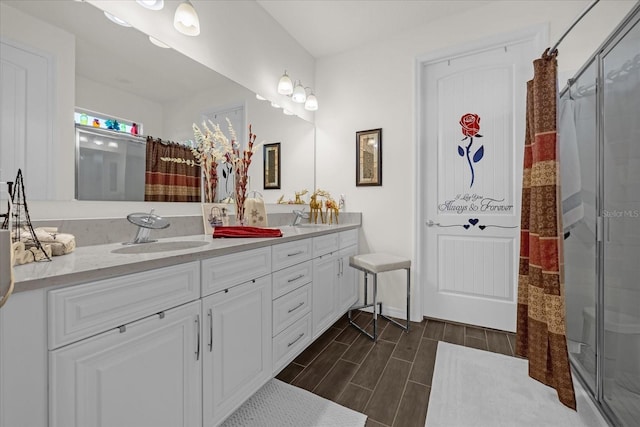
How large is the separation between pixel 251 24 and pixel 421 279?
2.57 meters

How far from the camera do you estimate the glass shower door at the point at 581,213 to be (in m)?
1.52

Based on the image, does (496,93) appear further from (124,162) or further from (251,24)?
(124,162)

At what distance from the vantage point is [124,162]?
1476 mm

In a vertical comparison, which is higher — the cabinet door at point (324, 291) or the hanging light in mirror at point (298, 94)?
the hanging light in mirror at point (298, 94)

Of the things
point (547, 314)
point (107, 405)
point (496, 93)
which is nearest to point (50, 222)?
point (107, 405)

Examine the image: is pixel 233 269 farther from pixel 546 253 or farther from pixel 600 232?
pixel 600 232

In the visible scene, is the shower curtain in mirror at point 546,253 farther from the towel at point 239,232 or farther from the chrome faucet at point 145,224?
the chrome faucet at point 145,224

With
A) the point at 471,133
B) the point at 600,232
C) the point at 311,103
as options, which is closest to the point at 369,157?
the point at 311,103

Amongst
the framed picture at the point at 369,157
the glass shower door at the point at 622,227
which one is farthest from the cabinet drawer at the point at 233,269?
the glass shower door at the point at 622,227

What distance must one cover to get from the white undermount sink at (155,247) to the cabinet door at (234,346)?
280 millimetres

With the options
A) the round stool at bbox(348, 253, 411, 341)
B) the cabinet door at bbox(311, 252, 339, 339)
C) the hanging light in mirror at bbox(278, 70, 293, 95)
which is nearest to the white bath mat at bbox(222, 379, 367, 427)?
the cabinet door at bbox(311, 252, 339, 339)

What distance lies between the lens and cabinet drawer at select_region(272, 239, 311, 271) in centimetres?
160

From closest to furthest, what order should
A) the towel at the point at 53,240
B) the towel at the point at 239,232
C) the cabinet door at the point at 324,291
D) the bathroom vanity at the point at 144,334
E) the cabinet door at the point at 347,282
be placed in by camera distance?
the bathroom vanity at the point at 144,334 < the towel at the point at 53,240 < the towel at the point at 239,232 < the cabinet door at the point at 324,291 < the cabinet door at the point at 347,282

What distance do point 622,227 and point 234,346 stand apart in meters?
1.83
